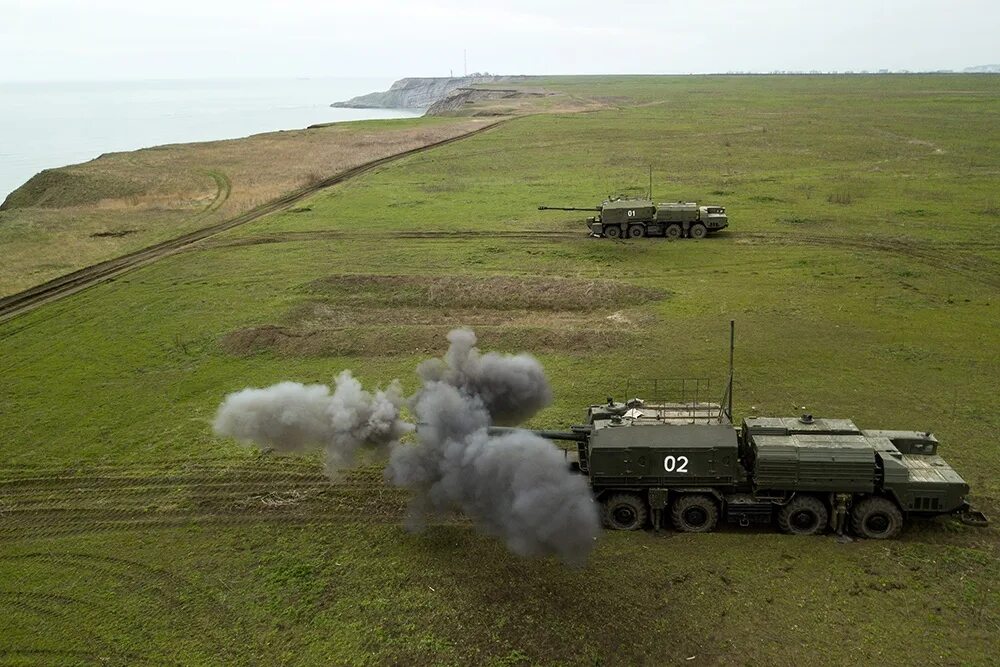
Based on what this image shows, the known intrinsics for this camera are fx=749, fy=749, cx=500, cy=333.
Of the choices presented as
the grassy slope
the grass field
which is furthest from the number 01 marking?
the grassy slope

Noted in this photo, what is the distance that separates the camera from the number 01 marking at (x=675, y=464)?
1474 centimetres

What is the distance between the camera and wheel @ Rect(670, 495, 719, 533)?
588 inches

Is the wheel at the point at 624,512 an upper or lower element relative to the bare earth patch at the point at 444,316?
lower

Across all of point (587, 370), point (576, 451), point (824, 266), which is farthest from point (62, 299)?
point (824, 266)

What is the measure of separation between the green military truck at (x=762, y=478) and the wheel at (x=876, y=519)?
19mm

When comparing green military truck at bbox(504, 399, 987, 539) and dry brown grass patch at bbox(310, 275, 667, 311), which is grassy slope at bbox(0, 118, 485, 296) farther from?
green military truck at bbox(504, 399, 987, 539)

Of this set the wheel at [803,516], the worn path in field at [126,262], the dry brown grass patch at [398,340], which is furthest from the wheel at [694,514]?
the worn path in field at [126,262]

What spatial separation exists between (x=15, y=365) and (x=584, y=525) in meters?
20.9

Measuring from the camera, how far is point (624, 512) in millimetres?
15242

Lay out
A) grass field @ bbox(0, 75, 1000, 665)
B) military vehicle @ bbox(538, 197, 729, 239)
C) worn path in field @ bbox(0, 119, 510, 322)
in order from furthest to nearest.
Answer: military vehicle @ bbox(538, 197, 729, 239)
worn path in field @ bbox(0, 119, 510, 322)
grass field @ bbox(0, 75, 1000, 665)

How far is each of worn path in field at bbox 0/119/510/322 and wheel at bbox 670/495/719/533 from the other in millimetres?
26986

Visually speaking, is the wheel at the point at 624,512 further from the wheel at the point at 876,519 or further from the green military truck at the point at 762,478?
the wheel at the point at 876,519

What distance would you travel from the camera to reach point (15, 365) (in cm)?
2483

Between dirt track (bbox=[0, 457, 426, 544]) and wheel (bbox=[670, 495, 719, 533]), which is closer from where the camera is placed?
wheel (bbox=[670, 495, 719, 533])
